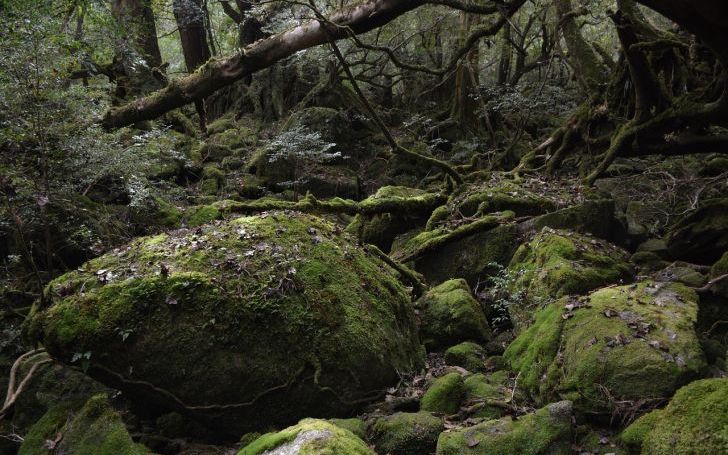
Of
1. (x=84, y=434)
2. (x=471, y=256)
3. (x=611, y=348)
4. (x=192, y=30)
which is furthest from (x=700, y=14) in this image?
(x=192, y=30)

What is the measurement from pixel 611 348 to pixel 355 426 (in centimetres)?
227

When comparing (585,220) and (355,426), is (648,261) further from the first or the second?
(355,426)

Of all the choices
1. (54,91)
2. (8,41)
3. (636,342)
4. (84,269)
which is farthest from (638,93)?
(8,41)

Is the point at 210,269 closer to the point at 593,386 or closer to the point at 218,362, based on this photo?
the point at 218,362

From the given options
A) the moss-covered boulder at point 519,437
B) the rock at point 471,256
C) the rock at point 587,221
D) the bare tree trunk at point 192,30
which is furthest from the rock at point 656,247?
the bare tree trunk at point 192,30

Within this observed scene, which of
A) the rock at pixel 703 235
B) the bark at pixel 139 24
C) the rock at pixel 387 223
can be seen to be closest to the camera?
the rock at pixel 703 235

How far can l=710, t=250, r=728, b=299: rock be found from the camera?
523 centimetres

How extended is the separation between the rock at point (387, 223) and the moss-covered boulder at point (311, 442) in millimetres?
6776

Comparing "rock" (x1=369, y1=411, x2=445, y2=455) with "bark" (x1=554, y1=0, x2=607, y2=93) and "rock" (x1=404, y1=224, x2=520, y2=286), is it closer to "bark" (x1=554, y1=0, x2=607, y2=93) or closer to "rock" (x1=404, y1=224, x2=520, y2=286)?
"rock" (x1=404, y1=224, x2=520, y2=286)

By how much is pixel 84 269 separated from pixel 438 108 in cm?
1433

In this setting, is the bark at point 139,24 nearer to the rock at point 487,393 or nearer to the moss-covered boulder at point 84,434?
the moss-covered boulder at point 84,434

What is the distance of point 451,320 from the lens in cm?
633

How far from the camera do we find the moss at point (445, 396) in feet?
14.9

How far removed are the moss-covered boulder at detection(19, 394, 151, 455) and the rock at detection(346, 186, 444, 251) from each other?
6162 mm
